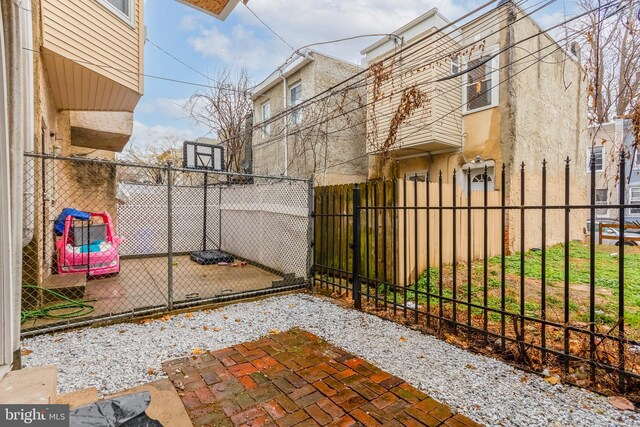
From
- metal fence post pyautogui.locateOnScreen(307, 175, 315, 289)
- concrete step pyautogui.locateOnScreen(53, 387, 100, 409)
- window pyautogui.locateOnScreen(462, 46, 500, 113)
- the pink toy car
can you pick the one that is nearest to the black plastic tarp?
concrete step pyautogui.locateOnScreen(53, 387, 100, 409)

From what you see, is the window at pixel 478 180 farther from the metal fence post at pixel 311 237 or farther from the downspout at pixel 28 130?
the downspout at pixel 28 130

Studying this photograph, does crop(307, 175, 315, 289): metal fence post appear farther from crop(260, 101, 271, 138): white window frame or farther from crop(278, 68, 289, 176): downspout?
crop(260, 101, 271, 138): white window frame

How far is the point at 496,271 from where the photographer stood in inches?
246

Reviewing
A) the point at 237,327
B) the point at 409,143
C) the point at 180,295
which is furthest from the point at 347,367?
the point at 409,143

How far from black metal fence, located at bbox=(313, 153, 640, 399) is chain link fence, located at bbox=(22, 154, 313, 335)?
3.44 ft

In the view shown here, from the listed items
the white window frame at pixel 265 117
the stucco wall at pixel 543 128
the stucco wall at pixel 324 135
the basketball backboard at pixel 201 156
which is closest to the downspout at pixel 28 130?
the basketball backboard at pixel 201 156

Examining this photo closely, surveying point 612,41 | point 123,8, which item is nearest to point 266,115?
point 123,8

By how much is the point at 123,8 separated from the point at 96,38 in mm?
1137

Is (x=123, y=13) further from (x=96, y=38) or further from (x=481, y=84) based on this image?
(x=481, y=84)

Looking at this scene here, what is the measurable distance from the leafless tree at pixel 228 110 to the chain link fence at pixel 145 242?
6.57m

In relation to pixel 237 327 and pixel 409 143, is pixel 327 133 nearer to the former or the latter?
pixel 409 143

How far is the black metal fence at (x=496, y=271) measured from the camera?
249 centimetres

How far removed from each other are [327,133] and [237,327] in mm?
8575

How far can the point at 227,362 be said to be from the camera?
2834 millimetres
